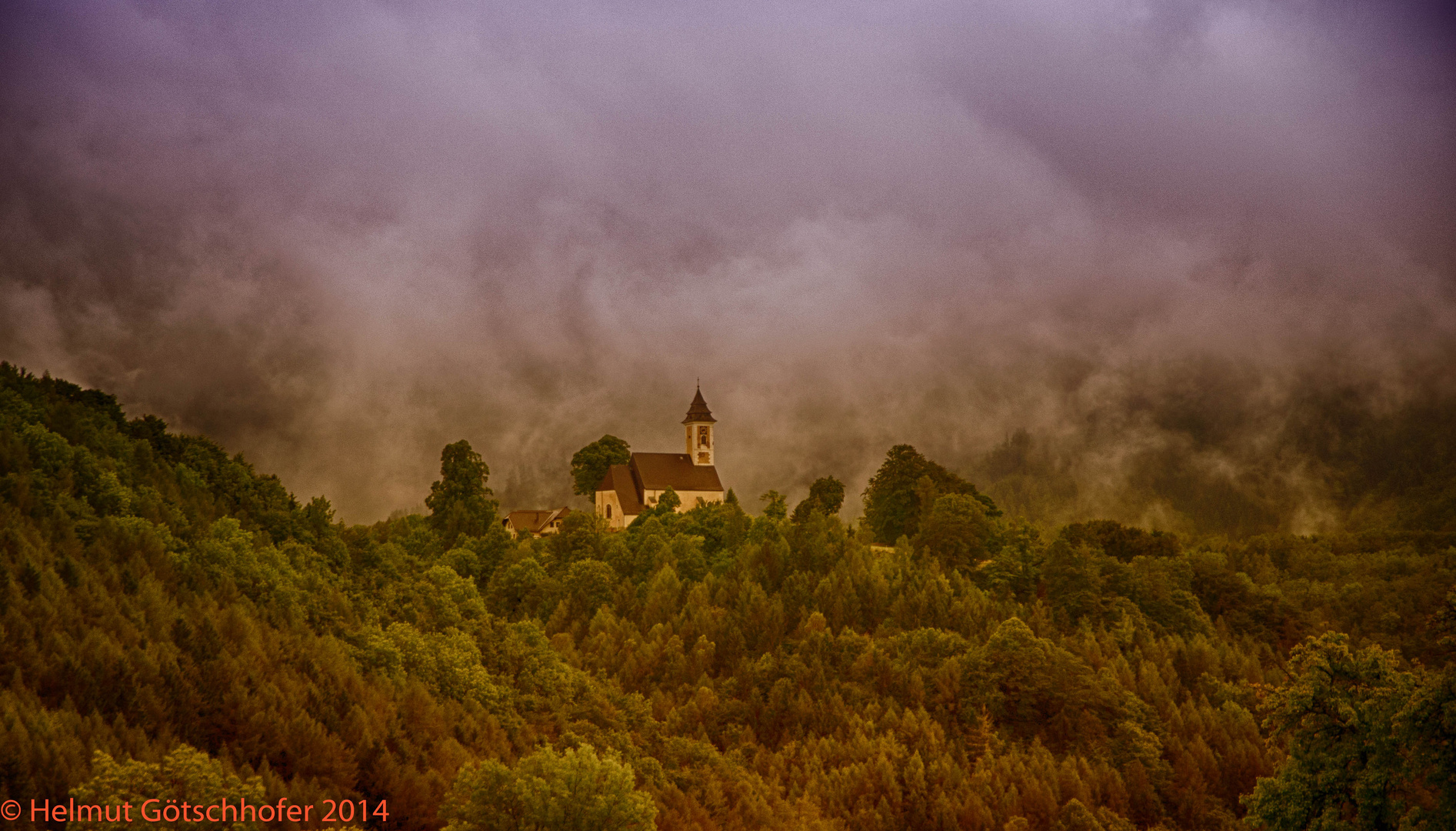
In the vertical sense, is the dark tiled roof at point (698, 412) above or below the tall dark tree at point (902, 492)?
above

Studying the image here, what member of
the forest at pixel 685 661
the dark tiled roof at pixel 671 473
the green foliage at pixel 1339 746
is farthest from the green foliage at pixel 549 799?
the dark tiled roof at pixel 671 473

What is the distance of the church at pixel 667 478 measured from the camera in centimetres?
10462

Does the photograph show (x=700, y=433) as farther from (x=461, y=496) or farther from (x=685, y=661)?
(x=685, y=661)

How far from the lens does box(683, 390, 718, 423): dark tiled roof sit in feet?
408

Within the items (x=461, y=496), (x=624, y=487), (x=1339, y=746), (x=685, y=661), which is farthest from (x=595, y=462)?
(x=1339, y=746)

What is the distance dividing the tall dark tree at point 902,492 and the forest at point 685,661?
323 mm

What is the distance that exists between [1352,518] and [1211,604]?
156 feet

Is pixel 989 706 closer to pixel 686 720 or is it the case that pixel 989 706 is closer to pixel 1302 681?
pixel 686 720

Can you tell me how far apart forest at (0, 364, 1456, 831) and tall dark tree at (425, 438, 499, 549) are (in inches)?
8.0

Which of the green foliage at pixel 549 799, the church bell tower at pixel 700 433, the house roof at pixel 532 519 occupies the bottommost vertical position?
the green foliage at pixel 549 799

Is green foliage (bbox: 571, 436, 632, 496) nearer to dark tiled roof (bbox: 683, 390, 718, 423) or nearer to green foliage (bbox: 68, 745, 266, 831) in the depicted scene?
dark tiled roof (bbox: 683, 390, 718, 423)

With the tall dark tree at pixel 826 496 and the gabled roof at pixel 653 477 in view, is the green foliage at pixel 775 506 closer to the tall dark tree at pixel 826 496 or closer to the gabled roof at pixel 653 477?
the tall dark tree at pixel 826 496

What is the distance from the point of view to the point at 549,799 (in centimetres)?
1992

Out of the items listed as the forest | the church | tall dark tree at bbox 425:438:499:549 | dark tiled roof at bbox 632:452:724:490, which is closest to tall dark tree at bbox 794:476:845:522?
the forest
